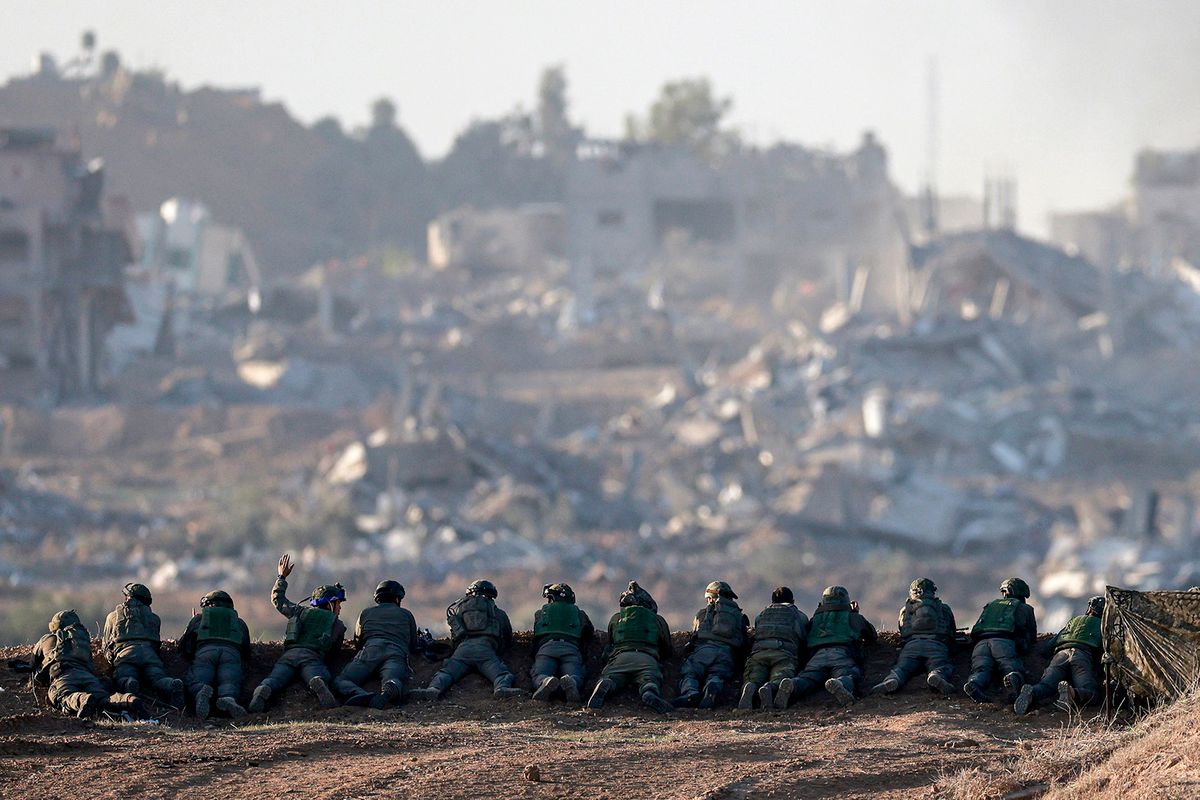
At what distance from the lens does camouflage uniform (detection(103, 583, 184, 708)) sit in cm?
1087

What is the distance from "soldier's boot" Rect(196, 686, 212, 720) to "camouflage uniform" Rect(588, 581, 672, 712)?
7.27 feet

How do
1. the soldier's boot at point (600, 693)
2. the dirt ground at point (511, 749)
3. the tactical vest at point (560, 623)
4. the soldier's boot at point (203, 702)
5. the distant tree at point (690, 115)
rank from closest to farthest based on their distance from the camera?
the dirt ground at point (511, 749) < the soldier's boot at point (203, 702) < the soldier's boot at point (600, 693) < the tactical vest at point (560, 623) < the distant tree at point (690, 115)

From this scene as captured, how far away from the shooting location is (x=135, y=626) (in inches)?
439

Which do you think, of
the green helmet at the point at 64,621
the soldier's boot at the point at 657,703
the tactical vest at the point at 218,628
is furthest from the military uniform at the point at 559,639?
the green helmet at the point at 64,621

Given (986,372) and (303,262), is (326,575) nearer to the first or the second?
(986,372)

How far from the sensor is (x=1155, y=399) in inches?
1511

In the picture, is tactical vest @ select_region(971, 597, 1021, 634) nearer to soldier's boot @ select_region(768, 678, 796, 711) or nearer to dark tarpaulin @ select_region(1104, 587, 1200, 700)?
dark tarpaulin @ select_region(1104, 587, 1200, 700)

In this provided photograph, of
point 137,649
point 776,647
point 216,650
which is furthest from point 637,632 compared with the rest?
point 137,649

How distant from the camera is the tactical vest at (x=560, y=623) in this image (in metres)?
11.4

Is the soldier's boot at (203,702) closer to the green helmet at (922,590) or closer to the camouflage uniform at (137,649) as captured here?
the camouflage uniform at (137,649)

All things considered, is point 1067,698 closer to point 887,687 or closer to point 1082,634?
point 1082,634

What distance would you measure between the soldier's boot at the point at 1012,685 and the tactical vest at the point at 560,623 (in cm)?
264

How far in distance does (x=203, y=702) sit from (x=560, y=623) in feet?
7.33

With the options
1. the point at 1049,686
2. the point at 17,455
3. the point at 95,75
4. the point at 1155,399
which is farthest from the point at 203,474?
the point at 95,75
